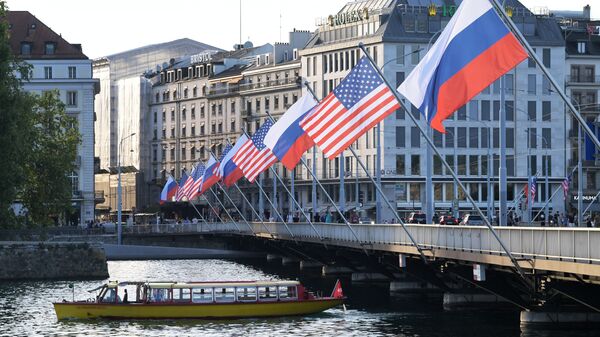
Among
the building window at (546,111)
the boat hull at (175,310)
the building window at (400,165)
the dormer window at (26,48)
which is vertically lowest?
the boat hull at (175,310)

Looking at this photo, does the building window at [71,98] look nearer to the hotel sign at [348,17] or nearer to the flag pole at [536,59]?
the hotel sign at [348,17]

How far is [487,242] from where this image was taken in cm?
6694

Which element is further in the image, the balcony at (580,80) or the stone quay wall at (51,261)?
the balcony at (580,80)

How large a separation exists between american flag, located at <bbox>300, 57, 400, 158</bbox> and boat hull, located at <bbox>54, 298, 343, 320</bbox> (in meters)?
9.64

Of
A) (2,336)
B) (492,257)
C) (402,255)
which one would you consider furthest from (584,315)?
(2,336)

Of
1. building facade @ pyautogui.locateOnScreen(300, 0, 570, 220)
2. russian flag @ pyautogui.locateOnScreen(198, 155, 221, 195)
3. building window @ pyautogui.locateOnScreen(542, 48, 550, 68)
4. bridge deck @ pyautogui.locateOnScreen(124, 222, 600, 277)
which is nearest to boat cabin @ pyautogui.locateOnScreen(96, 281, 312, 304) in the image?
bridge deck @ pyautogui.locateOnScreen(124, 222, 600, 277)

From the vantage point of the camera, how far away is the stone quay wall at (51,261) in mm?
111188

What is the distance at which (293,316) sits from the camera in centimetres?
8038

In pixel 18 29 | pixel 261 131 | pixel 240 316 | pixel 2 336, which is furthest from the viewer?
pixel 18 29

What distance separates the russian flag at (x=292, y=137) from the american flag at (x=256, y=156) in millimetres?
7031

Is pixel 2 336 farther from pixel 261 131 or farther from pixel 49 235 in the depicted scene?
pixel 49 235

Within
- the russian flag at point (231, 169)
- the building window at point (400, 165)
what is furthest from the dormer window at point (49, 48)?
the russian flag at point (231, 169)

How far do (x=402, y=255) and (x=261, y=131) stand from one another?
20.4 m

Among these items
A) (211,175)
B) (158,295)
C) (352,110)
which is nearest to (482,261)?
(352,110)
